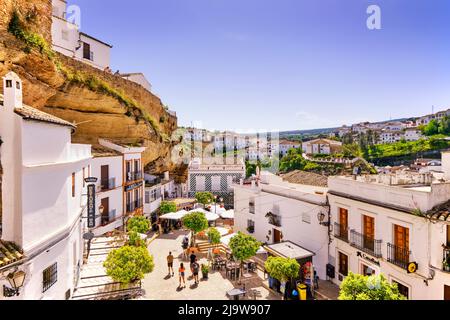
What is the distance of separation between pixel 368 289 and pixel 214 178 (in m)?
28.8

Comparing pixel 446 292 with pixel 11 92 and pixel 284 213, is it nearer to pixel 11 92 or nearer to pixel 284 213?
pixel 284 213

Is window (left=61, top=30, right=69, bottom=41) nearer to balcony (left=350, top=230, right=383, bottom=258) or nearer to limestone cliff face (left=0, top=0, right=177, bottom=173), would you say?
limestone cliff face (left=0, top=0, right=177, bottom=173)

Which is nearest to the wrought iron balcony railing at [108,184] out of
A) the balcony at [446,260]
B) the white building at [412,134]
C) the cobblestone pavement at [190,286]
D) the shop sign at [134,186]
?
the shop sign at [134,186]

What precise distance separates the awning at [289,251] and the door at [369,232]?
9.24 ft

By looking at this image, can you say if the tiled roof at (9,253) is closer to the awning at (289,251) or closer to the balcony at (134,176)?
the awning at (289,251)

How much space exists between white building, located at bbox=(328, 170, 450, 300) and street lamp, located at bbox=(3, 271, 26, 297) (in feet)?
34.9

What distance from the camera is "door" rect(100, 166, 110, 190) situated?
18.1 m

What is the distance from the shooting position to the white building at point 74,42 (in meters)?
19.5

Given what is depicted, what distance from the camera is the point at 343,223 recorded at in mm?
13016

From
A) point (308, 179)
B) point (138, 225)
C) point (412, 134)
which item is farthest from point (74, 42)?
point (412, 134)

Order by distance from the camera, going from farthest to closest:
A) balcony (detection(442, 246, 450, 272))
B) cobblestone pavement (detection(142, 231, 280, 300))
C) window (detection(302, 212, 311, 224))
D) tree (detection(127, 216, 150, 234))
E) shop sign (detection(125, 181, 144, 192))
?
shop sign (detection(125, 181, 144, 192)) < tree (detection(127, 216, 150, 234)) < window (detection(302, 212, 311, 224)) < cobblestone pavement (detection(142, 231, 280, 300)) < balcony (detection(442, 246, 450, 272))

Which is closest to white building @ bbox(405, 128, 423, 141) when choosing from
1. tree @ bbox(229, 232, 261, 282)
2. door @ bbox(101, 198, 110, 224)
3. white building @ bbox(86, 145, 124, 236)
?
tree @ bbox(229, 232, 261, 282)

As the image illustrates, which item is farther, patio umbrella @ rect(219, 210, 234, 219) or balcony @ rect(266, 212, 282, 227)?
patio umbrella @ rect(219, 210, 234, 219)

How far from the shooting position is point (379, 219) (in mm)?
10961
